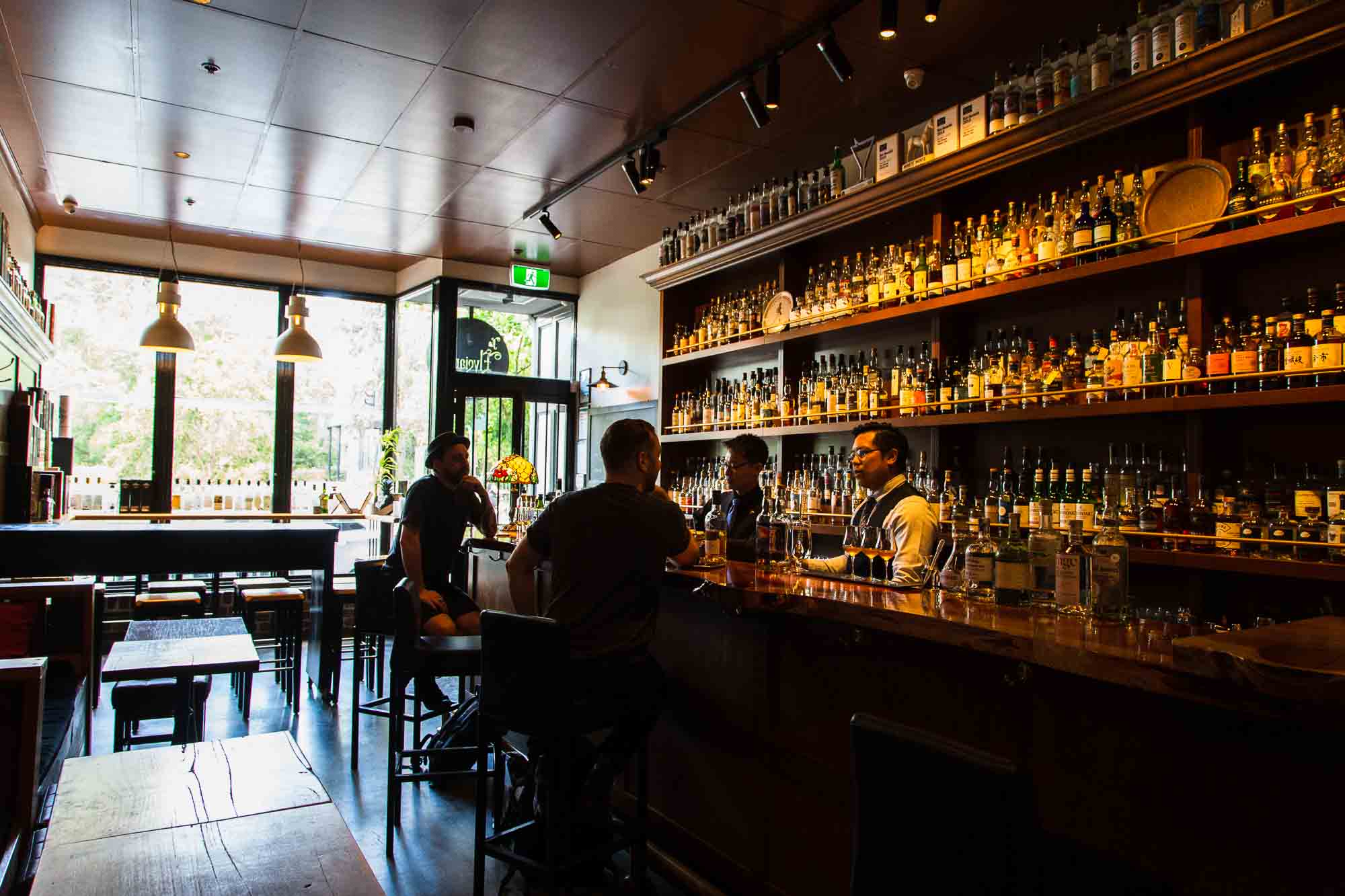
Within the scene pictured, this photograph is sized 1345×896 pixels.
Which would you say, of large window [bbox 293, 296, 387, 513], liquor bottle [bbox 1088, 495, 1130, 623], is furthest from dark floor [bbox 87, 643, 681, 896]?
large window [bbox 293, 296, 387, 513]

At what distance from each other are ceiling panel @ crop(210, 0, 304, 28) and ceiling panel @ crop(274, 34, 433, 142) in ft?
0.55

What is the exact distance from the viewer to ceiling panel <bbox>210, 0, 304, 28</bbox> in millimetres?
3588

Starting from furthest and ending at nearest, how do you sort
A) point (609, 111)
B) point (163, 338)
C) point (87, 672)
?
point (163, 338) → point (609, 111) → point (87, 672)

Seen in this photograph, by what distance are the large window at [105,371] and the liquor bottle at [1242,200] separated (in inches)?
306

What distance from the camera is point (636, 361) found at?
7.55m

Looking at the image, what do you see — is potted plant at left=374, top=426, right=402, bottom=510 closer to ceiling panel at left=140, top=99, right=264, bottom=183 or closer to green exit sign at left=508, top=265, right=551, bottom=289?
green exit sign at left=508, top=265, right=551, bottom=289

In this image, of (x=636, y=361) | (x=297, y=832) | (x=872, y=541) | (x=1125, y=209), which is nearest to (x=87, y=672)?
(x=297, y=832)

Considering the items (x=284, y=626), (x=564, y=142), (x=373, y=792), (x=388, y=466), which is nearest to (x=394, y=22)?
(x=564, y=142)

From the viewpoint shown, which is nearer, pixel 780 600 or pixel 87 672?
pixel 780 600

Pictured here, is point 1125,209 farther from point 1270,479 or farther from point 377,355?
point 377,355

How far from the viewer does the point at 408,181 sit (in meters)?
5.79

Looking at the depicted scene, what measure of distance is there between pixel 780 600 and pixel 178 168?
532cm

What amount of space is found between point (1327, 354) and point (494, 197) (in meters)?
4.97

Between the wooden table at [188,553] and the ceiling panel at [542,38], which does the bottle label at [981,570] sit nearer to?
the ceiling panel at [542,38]
